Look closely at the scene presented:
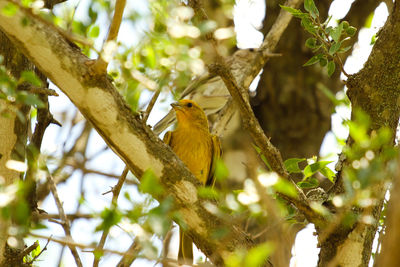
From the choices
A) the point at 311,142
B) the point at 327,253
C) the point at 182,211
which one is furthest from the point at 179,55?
the point at 311,142

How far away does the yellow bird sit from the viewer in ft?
17.1

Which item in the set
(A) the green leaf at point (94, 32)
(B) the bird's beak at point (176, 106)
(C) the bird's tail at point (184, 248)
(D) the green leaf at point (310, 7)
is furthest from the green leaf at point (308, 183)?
(B) the bird's beak at point (176, 106)

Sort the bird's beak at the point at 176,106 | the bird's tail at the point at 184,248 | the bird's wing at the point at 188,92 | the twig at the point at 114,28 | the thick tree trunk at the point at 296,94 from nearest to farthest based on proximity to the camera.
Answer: the twig at the point at 114,28 < the bird's tail at the point at 184,248 < the bird's beak at the point at 176,106 < the bird's wing at the point at 188,92 < the thick tree trunk at the point at 296,94

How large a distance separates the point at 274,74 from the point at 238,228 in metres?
3.62

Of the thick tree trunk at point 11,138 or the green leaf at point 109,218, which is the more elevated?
the thick tree trunk at point 11,138

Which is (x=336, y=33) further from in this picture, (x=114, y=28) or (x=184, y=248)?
(x=184, y=248)

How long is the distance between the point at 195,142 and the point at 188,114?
367 mm

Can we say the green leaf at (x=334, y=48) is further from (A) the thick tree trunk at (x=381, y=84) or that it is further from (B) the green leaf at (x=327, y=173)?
(B) the green leaf at (x=327, y=173)

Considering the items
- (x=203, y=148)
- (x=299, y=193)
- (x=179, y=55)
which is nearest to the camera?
(x=179, y=55)

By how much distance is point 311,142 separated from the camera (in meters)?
6.36

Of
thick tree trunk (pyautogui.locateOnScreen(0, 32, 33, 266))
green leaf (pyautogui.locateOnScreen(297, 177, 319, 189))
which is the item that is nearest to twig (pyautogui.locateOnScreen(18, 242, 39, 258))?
thick tree trunk (pyautogui.locateOnScreen(0, 32, 33, 266))

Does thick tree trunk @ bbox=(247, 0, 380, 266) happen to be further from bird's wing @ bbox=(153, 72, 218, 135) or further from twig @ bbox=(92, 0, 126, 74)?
twig @ bbox=(92, 0, 126, 74)

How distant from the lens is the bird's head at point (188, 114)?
543cm

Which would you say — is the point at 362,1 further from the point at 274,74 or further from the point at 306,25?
the point at 306,25
